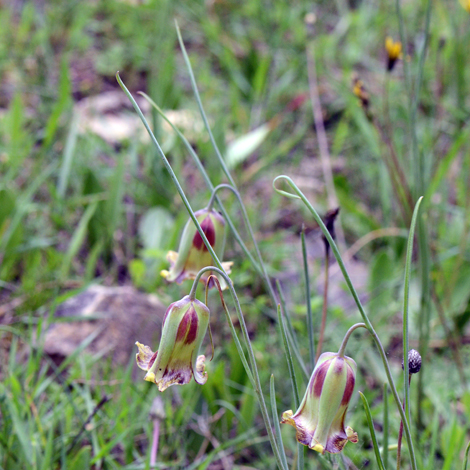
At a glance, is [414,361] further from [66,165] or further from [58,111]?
[58,111]

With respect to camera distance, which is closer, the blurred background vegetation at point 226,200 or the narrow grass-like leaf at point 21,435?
the narrow grass-like leaf at point 21,435

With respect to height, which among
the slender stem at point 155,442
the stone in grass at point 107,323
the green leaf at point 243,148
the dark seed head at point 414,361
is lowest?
the stone in grass at point 107,323

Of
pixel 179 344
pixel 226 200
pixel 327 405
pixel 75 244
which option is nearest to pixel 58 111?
pixel 75 244

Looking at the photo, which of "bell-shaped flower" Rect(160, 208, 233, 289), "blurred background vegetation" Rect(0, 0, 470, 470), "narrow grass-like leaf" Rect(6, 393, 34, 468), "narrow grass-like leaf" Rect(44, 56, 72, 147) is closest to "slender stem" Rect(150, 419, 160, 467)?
"blurred background vegetation" Rect(0, 0, 470, 470)

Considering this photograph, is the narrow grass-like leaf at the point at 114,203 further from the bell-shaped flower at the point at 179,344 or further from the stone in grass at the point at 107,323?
the bell-shaped flower at the point at 179,344

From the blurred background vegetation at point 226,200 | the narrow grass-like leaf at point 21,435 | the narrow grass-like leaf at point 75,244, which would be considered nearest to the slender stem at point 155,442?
the blurred background vegetation at point 226,200

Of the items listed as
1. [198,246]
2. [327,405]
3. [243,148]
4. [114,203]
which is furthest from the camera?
[243,148]

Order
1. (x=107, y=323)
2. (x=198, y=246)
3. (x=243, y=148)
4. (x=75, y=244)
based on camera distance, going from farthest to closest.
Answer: (x=243, y=148) → (x=75, y=244) → (x=107, y=323) → (x=198, y=246)
